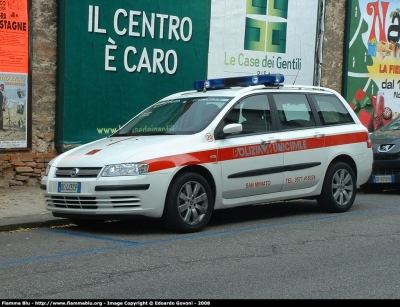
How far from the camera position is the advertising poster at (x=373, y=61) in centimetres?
2022

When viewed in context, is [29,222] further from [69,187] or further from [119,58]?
[119,58]

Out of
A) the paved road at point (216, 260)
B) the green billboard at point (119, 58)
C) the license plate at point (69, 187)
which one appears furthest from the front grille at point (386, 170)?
the license plate at point (69, 187)

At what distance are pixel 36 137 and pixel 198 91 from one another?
418cm

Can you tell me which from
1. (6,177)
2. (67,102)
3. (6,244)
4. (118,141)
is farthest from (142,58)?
(6,244)

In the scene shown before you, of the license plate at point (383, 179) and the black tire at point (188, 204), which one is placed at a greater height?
the black tire at point (188, 204)

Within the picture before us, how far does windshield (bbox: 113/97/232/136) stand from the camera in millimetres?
9883

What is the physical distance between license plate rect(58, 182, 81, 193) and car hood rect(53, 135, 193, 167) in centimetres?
22

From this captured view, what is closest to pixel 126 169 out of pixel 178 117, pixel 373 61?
pixel 178 117

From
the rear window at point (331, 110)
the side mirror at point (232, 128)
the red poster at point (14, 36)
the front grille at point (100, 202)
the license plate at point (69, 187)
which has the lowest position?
the front grille at point (100, 202)

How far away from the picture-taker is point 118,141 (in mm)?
9820

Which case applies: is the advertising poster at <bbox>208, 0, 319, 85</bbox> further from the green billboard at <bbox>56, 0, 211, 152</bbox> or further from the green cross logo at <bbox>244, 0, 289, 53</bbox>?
the green billboard at <bbox>56, 0, 211, 152</bbox>

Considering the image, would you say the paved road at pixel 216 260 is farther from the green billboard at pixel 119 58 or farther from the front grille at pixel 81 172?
the green billboard at pixel 119 58

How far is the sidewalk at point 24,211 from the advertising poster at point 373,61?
9860 millimetres

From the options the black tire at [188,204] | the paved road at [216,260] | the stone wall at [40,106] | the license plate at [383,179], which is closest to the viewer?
the paved road at [216,260]
